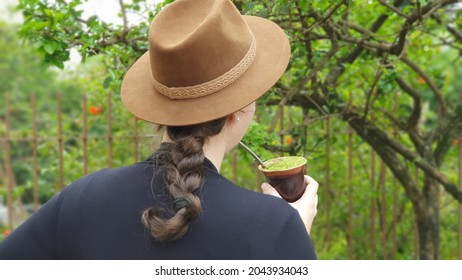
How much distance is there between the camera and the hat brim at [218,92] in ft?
5.00

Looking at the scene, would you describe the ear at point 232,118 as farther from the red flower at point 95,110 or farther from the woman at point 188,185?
the red flower at point 95,110

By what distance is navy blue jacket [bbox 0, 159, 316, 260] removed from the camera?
136cm

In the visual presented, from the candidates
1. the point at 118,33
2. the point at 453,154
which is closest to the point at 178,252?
the point at 118,33

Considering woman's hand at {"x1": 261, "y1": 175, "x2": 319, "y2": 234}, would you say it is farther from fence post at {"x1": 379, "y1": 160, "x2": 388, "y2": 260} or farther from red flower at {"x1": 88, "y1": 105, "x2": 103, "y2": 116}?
red flower at {"x1": 88, "y1": 105, "x2": 103, "y2": 116}

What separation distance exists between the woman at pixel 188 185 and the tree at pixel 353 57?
94cm

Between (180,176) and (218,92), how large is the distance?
0.26 meters

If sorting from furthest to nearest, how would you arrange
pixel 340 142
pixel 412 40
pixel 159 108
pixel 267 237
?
1. pixel 340 142
2. pixel 412 40
3. pixel 159 108
4. pixel 267 237

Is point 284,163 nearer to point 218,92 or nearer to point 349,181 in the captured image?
point 218,92

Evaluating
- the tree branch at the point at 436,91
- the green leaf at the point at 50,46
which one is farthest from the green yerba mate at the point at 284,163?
the tree branch at the point at 436,91

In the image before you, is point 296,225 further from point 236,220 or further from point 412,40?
point 412,40

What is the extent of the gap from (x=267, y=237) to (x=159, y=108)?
0.48m

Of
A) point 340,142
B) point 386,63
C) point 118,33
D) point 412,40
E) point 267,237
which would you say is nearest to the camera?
point 267,237

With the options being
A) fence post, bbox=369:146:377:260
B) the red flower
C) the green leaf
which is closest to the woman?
the green leaf

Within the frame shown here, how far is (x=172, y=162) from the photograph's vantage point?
150 centimetres
